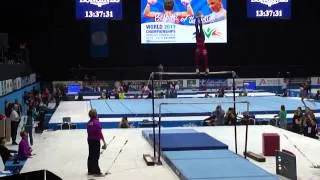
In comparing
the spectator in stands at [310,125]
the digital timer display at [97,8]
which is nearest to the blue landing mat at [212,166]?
the spectator in stands at [310,125]

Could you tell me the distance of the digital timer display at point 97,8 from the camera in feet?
95.5

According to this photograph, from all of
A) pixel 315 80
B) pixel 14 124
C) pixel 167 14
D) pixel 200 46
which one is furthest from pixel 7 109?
pixel 315 80

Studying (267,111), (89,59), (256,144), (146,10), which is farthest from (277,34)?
(256,144)

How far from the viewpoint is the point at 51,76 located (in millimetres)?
34312

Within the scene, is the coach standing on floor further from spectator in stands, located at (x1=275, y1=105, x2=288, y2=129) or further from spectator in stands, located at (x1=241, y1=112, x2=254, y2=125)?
spectator in stands, located at (x1=275, y1=105, x2=288, y2=129)

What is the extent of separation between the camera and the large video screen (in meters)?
30.2

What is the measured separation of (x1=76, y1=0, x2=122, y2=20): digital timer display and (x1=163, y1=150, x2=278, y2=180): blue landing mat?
19.5m

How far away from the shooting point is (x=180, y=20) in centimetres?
3041

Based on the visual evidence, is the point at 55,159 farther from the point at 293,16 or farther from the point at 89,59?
the point at 293,16

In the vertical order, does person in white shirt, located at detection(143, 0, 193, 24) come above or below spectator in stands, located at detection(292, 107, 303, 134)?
above

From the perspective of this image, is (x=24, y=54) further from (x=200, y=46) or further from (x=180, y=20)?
(x=200, y=46)

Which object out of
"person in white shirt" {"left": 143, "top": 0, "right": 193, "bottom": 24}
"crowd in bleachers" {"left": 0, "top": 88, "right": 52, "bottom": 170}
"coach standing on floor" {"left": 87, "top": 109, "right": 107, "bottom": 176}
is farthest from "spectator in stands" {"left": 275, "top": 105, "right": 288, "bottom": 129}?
"person in white shirt" {"left": 143, "top": 0, "right": 193, "bottom": 24}

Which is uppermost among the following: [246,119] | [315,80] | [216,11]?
[216,11]

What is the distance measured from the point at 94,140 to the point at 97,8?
2077 cm
